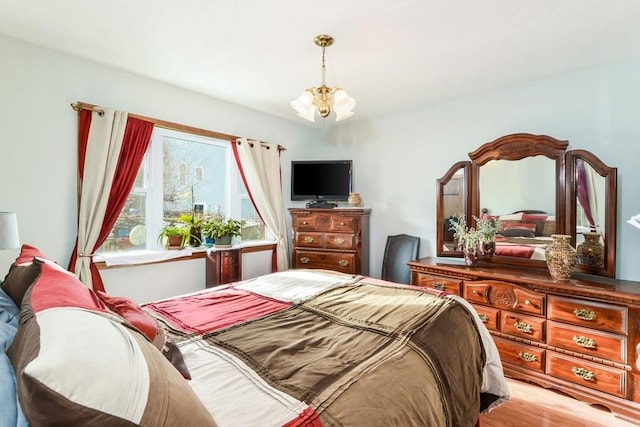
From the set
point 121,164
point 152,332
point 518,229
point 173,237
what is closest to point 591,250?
point 518,229

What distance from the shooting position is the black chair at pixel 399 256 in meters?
3.63

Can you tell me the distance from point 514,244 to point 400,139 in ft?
5.61

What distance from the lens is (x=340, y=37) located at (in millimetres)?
2184

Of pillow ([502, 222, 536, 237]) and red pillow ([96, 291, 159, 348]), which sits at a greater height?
pillow ([502, 222, 536, 237])

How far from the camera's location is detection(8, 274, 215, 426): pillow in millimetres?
513

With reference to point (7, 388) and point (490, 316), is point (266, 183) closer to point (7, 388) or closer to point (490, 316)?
point (490, 316)

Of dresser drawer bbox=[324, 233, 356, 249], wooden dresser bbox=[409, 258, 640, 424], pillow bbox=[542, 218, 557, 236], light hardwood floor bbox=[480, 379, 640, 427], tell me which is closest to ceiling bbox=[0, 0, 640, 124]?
pillow bbox=[542, 218, 557, 236]

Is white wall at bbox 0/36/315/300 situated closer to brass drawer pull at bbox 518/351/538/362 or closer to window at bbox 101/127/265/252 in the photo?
window at bbox 101/127/265/252

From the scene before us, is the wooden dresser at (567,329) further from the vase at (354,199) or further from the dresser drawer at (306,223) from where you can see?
the dresser drawer at (306,223)

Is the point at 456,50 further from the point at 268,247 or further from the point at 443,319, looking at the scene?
the point at 268,247

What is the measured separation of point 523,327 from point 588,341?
0.40 metres

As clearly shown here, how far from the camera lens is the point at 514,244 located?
2.99 m

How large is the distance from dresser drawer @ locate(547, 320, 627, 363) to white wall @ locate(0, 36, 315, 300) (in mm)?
3394

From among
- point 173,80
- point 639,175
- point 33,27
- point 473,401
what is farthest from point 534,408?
point 33,27
